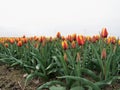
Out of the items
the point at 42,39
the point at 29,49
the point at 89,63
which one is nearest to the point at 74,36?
the point at 89,63

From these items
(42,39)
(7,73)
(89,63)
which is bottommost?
(7,73)

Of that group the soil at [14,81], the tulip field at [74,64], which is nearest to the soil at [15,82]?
→ the soil at [14,81]

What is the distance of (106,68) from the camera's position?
11.7 ft

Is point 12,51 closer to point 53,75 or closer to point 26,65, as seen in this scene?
point 26,65

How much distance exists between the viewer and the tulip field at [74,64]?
Answer: 3.50 metres

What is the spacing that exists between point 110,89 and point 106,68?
1.17 feet

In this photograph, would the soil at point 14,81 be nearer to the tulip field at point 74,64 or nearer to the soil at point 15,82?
the soil at point 15,82

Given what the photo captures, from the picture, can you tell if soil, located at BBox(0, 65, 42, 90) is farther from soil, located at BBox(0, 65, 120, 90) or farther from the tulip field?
the tulip field

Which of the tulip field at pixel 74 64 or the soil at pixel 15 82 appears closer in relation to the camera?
the tulip field at pixel 74 64

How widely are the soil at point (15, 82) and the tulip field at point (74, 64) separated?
0.11 metres

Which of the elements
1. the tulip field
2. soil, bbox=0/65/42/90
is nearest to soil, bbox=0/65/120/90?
soil, bbox=0/65/42/90

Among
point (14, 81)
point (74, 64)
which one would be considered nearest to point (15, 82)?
point (14, 81)

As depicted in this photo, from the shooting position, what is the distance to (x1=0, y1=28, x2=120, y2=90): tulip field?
350 centimetres

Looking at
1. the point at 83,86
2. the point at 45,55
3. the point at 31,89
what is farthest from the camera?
the point at 45,55
